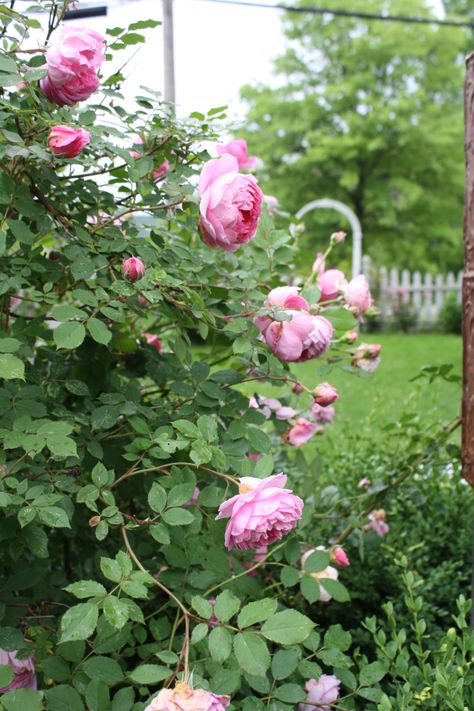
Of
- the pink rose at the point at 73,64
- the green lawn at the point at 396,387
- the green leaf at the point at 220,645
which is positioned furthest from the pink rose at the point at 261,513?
the pink rose at the point at 73,64

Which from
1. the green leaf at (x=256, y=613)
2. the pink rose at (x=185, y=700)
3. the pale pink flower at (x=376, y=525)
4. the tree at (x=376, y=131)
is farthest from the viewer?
the tree at (x=376, y=131)

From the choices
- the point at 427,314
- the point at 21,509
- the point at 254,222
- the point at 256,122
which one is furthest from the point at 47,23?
the point at 256,122

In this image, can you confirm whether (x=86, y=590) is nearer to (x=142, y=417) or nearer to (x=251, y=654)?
(x=251, y=654)

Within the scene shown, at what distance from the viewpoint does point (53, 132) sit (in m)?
1.07

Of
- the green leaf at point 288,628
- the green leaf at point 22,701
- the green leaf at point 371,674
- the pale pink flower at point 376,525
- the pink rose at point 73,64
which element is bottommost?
the pale pink flower at point 376,525

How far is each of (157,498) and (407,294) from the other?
13621 millimetres

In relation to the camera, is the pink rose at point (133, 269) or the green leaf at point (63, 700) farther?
the pink rose at point (133, 269)

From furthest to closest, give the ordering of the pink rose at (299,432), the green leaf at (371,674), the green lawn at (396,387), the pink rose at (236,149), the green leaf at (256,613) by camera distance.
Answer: the green lawn at (396,387), the pink rose at (299,432), the pink rose at (236,149), the green leaf at (371,674), the green leaf at (256,613)

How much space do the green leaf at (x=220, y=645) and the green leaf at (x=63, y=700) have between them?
24 centimetres

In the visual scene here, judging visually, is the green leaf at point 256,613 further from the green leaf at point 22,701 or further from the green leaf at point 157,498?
the green leaf at point 22,701

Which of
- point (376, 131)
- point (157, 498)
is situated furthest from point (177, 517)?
point (376, 131)

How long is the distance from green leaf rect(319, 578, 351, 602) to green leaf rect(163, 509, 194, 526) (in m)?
0.37

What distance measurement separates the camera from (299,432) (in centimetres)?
168

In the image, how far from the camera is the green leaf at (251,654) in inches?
34.8
